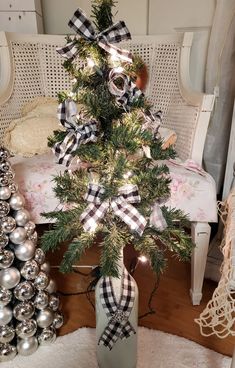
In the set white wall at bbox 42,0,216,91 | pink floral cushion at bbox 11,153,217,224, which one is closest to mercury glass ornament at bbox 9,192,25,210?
pink floral cushion at bbox 11,153,217,224

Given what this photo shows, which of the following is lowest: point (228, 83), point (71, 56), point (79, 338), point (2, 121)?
point (79, 338)

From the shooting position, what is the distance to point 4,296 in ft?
2.79

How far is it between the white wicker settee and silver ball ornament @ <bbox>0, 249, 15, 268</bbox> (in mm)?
160

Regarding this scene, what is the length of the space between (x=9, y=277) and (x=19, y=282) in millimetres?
44

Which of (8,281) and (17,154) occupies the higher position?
(17,154)

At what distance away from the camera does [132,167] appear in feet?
2.15

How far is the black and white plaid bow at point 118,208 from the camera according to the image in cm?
65

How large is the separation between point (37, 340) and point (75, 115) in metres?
0.67

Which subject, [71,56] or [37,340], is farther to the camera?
[37,340]

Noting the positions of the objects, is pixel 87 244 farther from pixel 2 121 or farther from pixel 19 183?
pixel 2 121

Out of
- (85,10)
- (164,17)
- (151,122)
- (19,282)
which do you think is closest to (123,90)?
(151,122)

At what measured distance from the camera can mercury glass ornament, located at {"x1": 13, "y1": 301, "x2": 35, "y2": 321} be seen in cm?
87

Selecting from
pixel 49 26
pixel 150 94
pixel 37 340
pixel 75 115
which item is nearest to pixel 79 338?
pixel 37 340

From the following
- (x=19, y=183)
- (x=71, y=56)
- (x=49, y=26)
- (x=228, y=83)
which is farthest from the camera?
(x=49, y=26)
